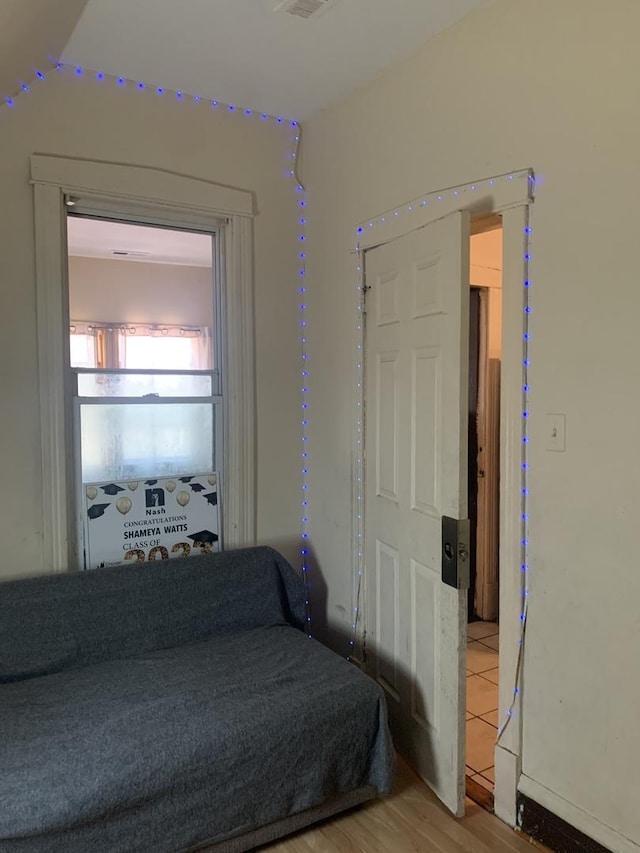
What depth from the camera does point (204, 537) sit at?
288 cm

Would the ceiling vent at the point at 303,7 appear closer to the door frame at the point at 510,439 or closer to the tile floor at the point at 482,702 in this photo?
the door frame at the point at 510,439

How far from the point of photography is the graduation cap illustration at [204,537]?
2861mm

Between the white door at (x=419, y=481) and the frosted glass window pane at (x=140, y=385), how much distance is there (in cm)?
83

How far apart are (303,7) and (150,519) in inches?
80.6

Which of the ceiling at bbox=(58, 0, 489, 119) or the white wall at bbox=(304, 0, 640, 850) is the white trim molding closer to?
the ceiling at bbox=(58, 0, 489, 119)

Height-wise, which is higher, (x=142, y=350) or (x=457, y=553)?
(x=142, y=350)

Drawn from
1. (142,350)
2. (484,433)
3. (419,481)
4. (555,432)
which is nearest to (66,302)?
(142,350)

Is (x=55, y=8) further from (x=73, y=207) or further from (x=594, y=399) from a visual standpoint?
(x=594, y=399)

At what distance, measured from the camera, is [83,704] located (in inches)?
79.4

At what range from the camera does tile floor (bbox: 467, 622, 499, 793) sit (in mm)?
2457

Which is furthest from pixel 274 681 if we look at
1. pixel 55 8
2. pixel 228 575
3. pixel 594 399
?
pixel 55 8

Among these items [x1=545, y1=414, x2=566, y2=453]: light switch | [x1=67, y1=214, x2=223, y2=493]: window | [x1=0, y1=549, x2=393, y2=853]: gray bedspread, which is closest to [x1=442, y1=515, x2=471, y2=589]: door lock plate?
[x1=545, y1=414, x2=566, y2=453]: light switch

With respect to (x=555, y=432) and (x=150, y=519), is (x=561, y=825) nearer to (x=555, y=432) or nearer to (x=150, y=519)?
(x=555, y=432)

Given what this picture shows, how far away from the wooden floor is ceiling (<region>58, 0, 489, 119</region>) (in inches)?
107
